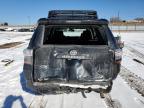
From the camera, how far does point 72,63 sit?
4.53m

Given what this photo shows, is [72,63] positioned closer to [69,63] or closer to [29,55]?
[69,63]

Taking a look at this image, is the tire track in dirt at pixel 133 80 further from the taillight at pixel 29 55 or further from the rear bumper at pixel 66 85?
the taillight at pixel 29 55

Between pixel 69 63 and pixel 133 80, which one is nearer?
pixel 69 63

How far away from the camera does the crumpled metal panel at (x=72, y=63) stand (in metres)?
4.52

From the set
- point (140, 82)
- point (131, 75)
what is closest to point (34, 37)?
point (140, 82)

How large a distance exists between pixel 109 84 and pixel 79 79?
59cm

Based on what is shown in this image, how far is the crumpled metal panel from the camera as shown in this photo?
14.8ft

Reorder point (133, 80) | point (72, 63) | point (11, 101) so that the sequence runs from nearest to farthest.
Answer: point (72, 63)
point (11, 101)
point (133, 80)

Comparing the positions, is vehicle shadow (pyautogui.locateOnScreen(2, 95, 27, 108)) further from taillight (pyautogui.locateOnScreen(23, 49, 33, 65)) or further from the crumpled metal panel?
taillight (pyautogui.locateOnScreen(23, 49, 33, 65))

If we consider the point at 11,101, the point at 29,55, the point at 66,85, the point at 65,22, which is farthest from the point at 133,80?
the point at 29,55

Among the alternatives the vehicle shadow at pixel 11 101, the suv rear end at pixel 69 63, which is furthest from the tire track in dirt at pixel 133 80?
the vehicle shadow at pixel 11 101

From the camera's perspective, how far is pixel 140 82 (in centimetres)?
691

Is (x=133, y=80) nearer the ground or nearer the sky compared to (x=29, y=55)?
nearer the ground

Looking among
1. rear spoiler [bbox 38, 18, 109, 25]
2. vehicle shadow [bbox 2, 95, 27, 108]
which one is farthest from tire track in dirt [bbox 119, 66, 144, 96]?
vehicle shadow [bbox 2, 95, 27, 108]
